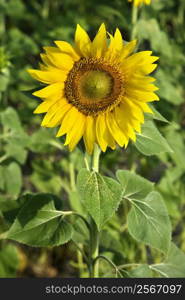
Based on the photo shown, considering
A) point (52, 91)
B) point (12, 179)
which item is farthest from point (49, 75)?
point (12, 179)

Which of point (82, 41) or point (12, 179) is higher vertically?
point (82, 41)

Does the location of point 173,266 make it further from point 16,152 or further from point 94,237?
point 16,152

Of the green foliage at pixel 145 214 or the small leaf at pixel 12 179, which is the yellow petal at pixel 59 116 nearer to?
the green foliage at pixel 145 214

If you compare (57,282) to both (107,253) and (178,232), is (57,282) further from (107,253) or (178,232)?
(178,232)

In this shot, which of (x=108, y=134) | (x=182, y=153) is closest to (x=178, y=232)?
(x=182, y=153)

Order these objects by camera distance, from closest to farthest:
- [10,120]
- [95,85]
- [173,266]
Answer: [95,85] → [173,266] → [10,120]

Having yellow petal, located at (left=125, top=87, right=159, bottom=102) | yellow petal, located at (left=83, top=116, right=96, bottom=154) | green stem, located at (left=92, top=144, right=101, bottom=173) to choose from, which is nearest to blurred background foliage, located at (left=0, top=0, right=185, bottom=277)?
green stem, located at (left=92, top=144, right=101, bottom=173)

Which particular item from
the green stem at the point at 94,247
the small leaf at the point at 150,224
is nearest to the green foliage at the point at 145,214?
the small leaf at the point at 150,224
